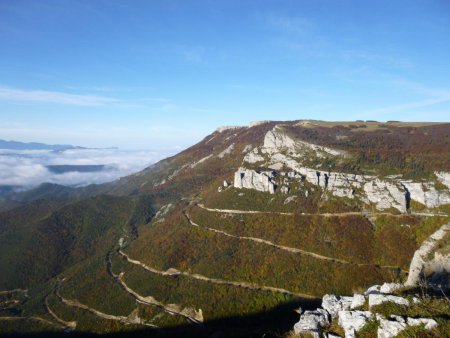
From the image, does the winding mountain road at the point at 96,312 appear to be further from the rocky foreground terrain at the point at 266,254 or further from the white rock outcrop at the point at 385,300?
the white rock outcrop at the point at 385,300

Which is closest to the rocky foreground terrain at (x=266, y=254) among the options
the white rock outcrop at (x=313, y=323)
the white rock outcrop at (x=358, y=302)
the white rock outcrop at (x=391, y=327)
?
the white rock outcrop at (x=313, y=323)

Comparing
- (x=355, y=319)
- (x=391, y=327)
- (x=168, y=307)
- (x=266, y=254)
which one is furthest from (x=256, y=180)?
(x=391, y=327)

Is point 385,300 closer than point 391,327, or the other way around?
point 391,327

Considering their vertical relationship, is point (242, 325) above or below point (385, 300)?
below

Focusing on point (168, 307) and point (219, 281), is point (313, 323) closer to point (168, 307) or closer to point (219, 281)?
point (168, 307)

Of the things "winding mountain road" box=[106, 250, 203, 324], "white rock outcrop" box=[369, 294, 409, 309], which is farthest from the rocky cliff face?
"white rock outcrop" box=[369, 294, 409, 309]

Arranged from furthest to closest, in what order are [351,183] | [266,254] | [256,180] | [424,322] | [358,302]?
[256,180]
[351,183]
[266,254]
[358,302]
[424,322]

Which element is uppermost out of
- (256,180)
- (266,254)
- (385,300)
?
(385,300)

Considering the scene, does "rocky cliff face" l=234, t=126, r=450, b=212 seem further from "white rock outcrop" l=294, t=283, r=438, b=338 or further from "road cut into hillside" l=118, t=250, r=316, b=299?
"white rock outcrop" l=294, t=283, r=438, b=338
